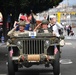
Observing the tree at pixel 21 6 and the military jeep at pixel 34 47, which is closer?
the military jeep at pixel 34 47

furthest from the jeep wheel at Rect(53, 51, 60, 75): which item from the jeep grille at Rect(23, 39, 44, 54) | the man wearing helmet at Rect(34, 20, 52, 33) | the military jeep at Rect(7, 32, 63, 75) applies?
the man wearing helmet at Rect(34, 20, 52, 33)

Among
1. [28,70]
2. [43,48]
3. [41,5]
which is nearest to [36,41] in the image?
[43,48]

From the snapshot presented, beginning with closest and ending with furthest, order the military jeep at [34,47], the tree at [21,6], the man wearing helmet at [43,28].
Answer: the military jeep at [34,47], the man wearing helmet at [43,28], the tree at [21,6]

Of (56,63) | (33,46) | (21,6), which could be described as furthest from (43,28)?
(21,6)

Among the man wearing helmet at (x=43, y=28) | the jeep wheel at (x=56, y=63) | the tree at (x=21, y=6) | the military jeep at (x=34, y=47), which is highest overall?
the tree at (x=21, y=6)

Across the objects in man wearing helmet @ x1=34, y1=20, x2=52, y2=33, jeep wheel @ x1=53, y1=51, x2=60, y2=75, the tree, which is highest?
the tree

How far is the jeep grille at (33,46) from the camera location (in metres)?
11.4

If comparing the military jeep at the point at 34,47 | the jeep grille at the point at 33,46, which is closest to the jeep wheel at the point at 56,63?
the military jeep at the point at 34,47

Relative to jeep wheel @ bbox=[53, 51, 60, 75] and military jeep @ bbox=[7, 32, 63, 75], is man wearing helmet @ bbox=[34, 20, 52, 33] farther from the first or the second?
jeep wheel @ bbox=[53, 51, 60, 75]

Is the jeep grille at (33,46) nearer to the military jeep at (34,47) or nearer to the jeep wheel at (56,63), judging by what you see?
the military jeep at (34,47)

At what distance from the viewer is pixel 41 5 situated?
37.6 metres

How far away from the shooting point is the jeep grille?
37.3ft

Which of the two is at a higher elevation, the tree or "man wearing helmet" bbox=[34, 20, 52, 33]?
the tree

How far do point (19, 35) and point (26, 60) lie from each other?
880mm
